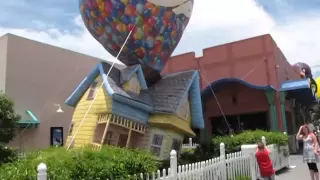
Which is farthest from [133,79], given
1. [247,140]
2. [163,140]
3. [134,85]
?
[247,140]

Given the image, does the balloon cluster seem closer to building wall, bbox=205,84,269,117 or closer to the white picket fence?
the white picket fence

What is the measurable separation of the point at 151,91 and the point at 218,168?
11.6 ft

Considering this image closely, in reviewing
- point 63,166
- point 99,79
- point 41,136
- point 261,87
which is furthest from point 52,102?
point 63,166

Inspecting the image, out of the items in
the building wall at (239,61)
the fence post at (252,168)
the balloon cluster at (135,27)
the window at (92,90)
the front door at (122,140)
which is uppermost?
the building wall at (239,61)

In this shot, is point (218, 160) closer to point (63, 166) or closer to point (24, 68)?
point (63, 166)

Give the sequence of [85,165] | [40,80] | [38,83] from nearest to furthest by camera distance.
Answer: [85,165], [38,83], [40,80]

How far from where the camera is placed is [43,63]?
17766 mm

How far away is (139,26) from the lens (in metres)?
9.89

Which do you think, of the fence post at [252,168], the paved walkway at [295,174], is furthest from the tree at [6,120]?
the paved walkway at [295,174]

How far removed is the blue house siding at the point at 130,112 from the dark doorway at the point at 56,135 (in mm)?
9987

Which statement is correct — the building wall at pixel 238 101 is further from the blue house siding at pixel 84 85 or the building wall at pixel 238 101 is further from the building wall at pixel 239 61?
the blue house siding at pixel 84 85

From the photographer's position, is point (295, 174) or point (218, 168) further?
point (295, 174)

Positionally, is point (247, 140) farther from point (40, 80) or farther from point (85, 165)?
point (40, 80)

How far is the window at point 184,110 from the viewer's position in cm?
1050
